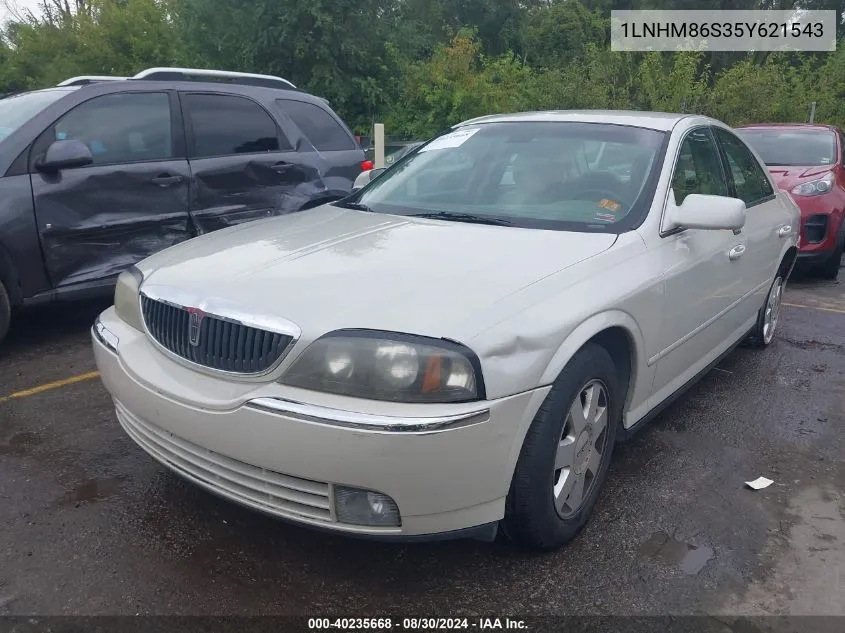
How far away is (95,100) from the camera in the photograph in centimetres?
491

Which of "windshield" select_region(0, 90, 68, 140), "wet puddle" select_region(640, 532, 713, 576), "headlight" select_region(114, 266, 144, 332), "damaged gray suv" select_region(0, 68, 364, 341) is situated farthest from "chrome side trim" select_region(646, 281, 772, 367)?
"windshield" select_region(0, 90, 68, 140)

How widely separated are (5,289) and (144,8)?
2751 cm

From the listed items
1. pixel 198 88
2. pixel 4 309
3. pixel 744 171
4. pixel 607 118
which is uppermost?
pixel 198 88

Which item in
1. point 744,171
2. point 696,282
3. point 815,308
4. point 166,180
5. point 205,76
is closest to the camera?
point 696,282

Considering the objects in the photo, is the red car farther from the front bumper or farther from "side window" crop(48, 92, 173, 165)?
the front bumper

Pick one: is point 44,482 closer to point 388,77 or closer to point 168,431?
point 168,431

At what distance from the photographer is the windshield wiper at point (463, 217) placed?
3143mm

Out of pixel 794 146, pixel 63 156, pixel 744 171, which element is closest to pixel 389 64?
pixel 794 146

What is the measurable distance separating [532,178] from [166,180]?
9.31 ft

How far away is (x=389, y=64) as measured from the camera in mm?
23953

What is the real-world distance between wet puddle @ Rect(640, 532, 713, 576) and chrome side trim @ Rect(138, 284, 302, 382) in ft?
4.93

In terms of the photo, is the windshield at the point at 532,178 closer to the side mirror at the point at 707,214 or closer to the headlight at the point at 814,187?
the side mirror at the point at 707,214

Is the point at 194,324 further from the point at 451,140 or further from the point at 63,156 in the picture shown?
the point at 63,156

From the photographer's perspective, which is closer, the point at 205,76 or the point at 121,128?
the point at 121,128
